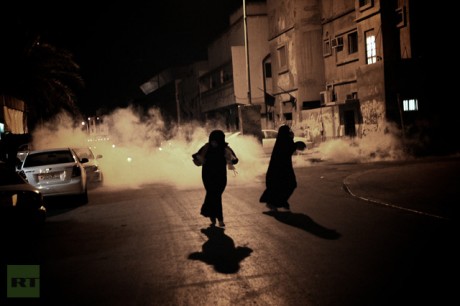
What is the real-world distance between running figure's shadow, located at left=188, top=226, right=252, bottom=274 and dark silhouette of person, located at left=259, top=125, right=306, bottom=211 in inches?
91.3

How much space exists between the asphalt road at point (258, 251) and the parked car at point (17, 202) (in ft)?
1.40

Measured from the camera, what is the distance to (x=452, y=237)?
7359 mm

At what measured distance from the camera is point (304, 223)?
8.98 metres

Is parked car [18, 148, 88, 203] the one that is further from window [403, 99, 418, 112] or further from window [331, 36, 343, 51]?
window [331, 36, 343, 51]

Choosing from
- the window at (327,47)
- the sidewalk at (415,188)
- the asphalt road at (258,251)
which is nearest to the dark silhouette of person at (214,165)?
the asphalt road at (258,251)

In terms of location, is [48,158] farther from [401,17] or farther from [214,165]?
[401,17]

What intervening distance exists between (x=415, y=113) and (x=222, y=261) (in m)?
18.5

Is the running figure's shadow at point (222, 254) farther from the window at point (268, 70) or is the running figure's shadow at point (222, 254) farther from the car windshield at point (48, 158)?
the window at point (268, 70)

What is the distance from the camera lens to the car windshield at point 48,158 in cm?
1360

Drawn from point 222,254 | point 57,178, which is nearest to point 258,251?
point 222,254

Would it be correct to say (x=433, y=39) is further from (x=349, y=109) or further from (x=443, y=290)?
(x=443, y=290)

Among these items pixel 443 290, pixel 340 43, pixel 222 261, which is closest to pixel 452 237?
pixel 443 290

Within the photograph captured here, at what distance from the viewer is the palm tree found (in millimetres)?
28172

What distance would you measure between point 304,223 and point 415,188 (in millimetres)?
4128
